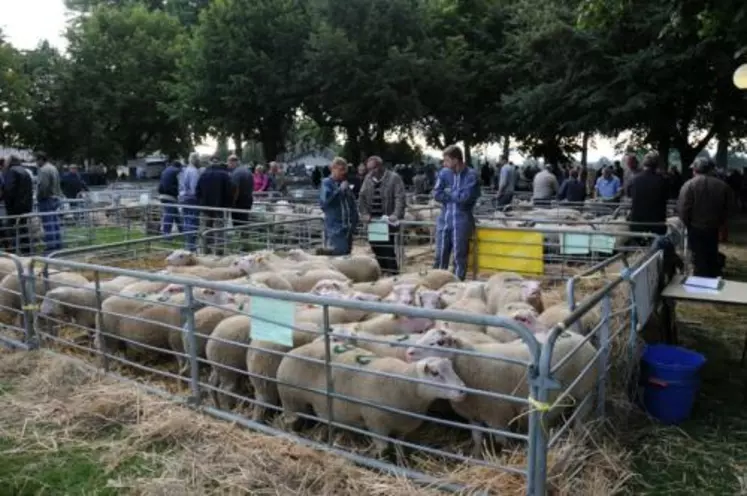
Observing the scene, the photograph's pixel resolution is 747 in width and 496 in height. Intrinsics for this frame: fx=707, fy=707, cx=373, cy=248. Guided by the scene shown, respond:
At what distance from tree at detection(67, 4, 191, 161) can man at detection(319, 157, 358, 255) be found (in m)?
30.3

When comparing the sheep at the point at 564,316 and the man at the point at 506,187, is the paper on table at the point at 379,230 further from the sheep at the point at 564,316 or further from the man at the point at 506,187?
the man at the point at 506,187

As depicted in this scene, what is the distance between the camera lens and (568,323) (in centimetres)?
370

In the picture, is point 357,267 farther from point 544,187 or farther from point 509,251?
point 544,187

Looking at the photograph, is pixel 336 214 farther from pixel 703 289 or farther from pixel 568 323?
pixel 568 323

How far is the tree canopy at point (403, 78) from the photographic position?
18297mm

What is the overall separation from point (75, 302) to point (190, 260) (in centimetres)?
187

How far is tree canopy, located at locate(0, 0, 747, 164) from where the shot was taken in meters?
18.3

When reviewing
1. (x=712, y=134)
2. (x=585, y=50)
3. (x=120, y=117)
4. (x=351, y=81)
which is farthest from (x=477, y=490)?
(x=120, y=117)

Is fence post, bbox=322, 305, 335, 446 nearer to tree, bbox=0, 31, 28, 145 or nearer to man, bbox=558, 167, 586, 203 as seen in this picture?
man, bbox=558, 167, 586, 203

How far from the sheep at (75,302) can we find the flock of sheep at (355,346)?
1 centimetres

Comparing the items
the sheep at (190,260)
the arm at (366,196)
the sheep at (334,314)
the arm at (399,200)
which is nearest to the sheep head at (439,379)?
the sheep at (334,314)

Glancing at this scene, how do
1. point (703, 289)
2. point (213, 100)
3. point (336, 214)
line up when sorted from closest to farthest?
point (703, 289) → point (336, 214) → point (213, 100)

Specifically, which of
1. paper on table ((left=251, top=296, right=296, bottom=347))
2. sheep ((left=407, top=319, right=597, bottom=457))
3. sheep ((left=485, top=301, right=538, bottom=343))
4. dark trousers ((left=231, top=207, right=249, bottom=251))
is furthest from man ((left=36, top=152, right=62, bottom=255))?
sheep ((left=407, top=319, right=597, bottom=457))

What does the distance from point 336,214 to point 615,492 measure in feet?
19.4
